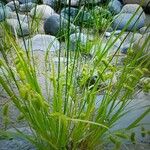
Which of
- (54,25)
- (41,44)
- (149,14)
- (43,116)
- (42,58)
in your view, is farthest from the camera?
(149,14)

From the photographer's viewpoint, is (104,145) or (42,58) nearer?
(104,145)

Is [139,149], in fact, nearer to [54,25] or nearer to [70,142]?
[70,142]

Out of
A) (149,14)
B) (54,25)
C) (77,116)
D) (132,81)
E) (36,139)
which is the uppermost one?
(132,81)

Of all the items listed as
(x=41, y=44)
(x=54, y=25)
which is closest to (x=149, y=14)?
(x=54, y=25)

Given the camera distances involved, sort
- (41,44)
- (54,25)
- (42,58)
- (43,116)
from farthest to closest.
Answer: (54,25) → (41,44) → (42,58) → (43,116)

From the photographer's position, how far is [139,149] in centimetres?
178

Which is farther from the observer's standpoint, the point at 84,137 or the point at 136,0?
the point at 136,0

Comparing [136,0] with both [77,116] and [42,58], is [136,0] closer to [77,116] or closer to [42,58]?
[42,58]

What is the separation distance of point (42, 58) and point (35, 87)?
5.68 feet

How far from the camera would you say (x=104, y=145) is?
1.75 m

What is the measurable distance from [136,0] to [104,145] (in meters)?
4.07

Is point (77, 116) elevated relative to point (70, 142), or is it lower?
elevated

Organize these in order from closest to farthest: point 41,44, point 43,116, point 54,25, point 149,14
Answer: point 43,116 → point 41,44 → point 54,25 → point 149,14

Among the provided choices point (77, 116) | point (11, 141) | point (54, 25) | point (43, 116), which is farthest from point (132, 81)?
point (54, 25)
